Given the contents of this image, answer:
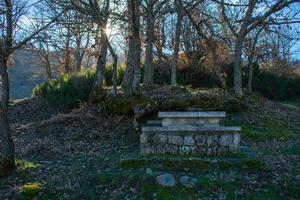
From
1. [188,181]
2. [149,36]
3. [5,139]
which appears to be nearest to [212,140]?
[188,181]

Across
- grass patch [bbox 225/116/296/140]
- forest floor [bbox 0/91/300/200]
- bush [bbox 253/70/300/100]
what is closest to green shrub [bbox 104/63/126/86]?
bush [bbox 253/70/300/100]

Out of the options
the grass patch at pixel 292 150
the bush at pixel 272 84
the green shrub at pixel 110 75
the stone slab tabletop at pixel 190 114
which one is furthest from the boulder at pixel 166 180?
the bush at pixel 272 84

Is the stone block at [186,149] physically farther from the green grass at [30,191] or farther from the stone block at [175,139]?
the green grass at [30,191]

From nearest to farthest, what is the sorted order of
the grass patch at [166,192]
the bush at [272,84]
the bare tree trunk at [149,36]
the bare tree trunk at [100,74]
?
the grass patch at [166,192] → the bare tree trunk at [149,36] → the bare tree trunk at [100,74] → the bush at [272,84]

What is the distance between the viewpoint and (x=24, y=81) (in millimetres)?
→ 56500

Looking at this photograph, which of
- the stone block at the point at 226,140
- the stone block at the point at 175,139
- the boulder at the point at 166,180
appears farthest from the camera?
the stone block at the point at 175,139

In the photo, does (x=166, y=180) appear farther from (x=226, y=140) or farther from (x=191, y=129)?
(x=226, y=140)

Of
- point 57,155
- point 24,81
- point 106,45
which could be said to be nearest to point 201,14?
point 106,45

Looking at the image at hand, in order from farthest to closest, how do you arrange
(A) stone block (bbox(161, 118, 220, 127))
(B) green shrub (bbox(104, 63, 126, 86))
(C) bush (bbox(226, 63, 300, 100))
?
1. (C) bush (bbox(226, 63, 300, 100))
2. (B) green shrub (bbox(104, 63, 126, 86))
3. (A) stone block (bbox(161, 118, 220, 127))

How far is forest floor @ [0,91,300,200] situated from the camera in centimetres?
821

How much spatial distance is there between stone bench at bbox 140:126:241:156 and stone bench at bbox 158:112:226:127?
0.78 feet

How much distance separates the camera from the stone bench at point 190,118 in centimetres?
1012

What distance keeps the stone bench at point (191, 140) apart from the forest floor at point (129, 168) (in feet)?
1.12

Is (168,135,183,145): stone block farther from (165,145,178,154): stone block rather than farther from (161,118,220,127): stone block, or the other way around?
(161,118,220,127): stone block
